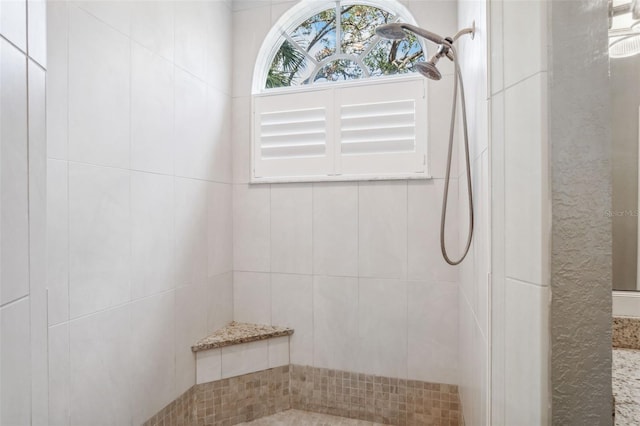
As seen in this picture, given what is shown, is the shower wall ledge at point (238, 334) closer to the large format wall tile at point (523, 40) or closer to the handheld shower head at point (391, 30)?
the handheld shower head at point (391, 30)

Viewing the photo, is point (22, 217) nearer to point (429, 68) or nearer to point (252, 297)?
point (429, 68)

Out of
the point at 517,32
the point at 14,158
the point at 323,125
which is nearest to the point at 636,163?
the point at 517,32

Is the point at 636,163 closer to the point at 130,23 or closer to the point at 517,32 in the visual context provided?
the point at 517,32

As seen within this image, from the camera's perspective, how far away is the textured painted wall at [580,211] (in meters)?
0.67

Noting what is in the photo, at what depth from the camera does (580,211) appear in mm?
683

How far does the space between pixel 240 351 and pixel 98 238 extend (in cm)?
100

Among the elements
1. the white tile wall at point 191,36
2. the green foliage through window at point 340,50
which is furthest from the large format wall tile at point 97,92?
the green foliage through window at point 340,50

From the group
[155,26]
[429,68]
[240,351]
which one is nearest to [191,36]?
[155,26]

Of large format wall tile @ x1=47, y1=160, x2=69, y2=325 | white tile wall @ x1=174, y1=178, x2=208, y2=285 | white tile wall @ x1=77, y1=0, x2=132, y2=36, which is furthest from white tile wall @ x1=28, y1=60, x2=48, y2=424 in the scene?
white tile wall @ x1=174, y1=178, x2=208, y2=285

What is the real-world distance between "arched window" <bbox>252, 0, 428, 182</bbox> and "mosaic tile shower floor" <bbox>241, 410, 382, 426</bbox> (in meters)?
1.34

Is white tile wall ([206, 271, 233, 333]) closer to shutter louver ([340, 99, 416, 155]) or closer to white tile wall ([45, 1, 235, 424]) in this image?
white tile wall ([45, 1, 235, 424])

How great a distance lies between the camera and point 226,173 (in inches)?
→ 85.0

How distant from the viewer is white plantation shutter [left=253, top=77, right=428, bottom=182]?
1926 millimetres

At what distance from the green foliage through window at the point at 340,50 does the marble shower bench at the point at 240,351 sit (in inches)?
58.6
